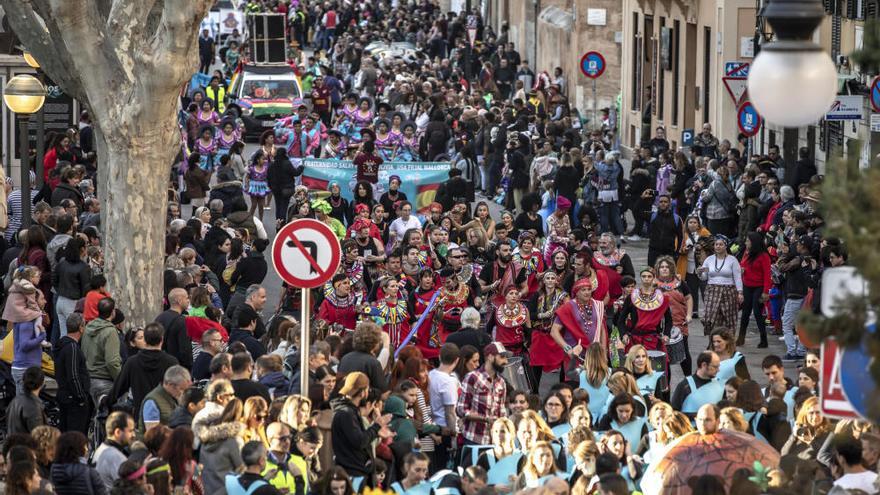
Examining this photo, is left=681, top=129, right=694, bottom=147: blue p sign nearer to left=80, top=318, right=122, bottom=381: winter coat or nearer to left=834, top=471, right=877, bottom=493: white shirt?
left=80, top=318, right=122, bottom=381: winter coat

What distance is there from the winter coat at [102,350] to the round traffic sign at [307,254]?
9.60 ft

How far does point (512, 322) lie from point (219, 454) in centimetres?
604

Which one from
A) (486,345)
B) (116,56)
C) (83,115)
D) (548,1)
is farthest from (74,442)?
(548,1)

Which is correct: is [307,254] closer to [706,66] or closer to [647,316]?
[647,316]

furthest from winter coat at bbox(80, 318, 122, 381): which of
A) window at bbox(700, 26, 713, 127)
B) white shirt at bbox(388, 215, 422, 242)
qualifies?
window at bbox(700, 26, 713, 127)

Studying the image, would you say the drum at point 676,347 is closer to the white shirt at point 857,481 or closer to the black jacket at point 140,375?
the black jacket at point 140,375

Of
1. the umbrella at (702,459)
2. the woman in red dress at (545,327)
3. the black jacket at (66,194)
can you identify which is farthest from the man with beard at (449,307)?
the black jacket at (66,194)

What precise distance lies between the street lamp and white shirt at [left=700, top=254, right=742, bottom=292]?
11.2m

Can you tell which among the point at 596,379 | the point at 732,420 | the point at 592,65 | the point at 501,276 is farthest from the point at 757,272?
the point at 592,65

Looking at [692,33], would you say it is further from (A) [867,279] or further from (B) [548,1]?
(A) [867,279]

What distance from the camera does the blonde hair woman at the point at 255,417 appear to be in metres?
11.4

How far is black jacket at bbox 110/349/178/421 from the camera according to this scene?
1333cm

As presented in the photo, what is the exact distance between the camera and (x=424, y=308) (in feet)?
55.4

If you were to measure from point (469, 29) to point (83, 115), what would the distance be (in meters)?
23.8
